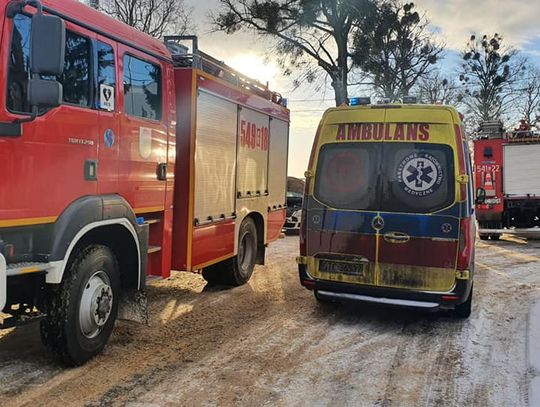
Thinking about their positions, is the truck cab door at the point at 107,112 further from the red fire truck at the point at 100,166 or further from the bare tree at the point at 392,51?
the bare tree at the point at 392,51

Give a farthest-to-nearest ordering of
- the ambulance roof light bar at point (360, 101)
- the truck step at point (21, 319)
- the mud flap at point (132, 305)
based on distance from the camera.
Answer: the ambulance roof light bar at point (360, 101) < the mud flap at point (132, 305) < the truck step at point (21, 319)

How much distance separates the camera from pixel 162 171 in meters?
5.64

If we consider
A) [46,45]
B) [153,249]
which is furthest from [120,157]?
[46,45]

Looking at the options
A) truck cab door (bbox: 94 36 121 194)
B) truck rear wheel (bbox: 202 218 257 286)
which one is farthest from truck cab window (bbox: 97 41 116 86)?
truck rear wheel (bbox: 202 218 257 286)

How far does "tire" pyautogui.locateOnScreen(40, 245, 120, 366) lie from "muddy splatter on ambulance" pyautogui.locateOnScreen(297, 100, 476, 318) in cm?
231

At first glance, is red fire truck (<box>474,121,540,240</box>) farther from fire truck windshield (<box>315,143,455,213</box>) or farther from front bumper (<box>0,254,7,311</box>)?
front bumper (<box>0,254,7,311</box>)

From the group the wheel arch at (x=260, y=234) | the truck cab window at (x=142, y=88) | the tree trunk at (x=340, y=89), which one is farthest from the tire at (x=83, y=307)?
the tree trunk at (x=340, y=89)

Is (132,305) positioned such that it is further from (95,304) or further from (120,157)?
(120,157)

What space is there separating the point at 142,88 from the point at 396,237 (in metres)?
3.00

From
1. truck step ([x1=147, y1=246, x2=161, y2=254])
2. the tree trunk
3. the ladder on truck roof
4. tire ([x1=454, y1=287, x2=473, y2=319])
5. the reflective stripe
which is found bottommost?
tire ([x1=454, y1=287, x2=473, y2=319])

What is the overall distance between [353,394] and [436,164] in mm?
2711

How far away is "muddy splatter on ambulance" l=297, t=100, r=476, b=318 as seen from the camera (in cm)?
568

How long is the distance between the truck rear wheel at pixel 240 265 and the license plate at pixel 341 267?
189cm

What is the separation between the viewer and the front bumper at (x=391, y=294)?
563cm
